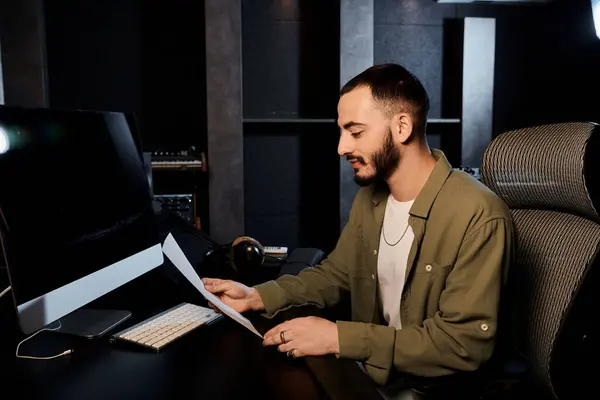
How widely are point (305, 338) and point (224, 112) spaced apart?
2589 millimetres

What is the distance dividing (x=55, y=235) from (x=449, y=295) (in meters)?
0.84

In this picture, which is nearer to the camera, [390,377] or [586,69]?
[390,377]

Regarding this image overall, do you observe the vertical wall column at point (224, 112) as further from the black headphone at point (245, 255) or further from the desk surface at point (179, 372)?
the desk surface at point (179, 372)

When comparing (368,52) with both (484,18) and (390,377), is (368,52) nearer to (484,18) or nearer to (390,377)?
(484,18)

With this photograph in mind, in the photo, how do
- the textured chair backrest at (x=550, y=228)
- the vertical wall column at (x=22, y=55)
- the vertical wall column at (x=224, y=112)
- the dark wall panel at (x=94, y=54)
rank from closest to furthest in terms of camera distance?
the textured chair backrest at (x=550, y=228) < the vertical wall column at (x=22, y=55) < the vertical wall column at (x=224, y=112) < the dark wall panel at (x=94, y=54)

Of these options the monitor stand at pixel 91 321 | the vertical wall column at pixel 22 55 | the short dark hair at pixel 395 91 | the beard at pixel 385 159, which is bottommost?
the monitor stand at pixel 91 321

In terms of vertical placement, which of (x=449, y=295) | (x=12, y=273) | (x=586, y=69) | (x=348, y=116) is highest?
(x=586, y=69)

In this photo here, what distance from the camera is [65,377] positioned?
99 centimetres

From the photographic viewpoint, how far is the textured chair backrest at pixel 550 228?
1184mm

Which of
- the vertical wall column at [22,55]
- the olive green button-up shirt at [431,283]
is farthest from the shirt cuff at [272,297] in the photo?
the vertical wall column at [22,55]

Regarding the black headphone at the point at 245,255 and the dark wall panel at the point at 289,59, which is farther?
the dark wall panel at the point at 289,59

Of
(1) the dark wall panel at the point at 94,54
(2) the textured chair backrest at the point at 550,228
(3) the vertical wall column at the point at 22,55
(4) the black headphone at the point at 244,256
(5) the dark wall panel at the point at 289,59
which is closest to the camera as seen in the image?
(2) the textured chair backrest at the point at 550,228

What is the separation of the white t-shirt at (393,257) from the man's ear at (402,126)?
0.19 m

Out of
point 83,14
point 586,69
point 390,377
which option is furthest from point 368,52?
point 390,377
